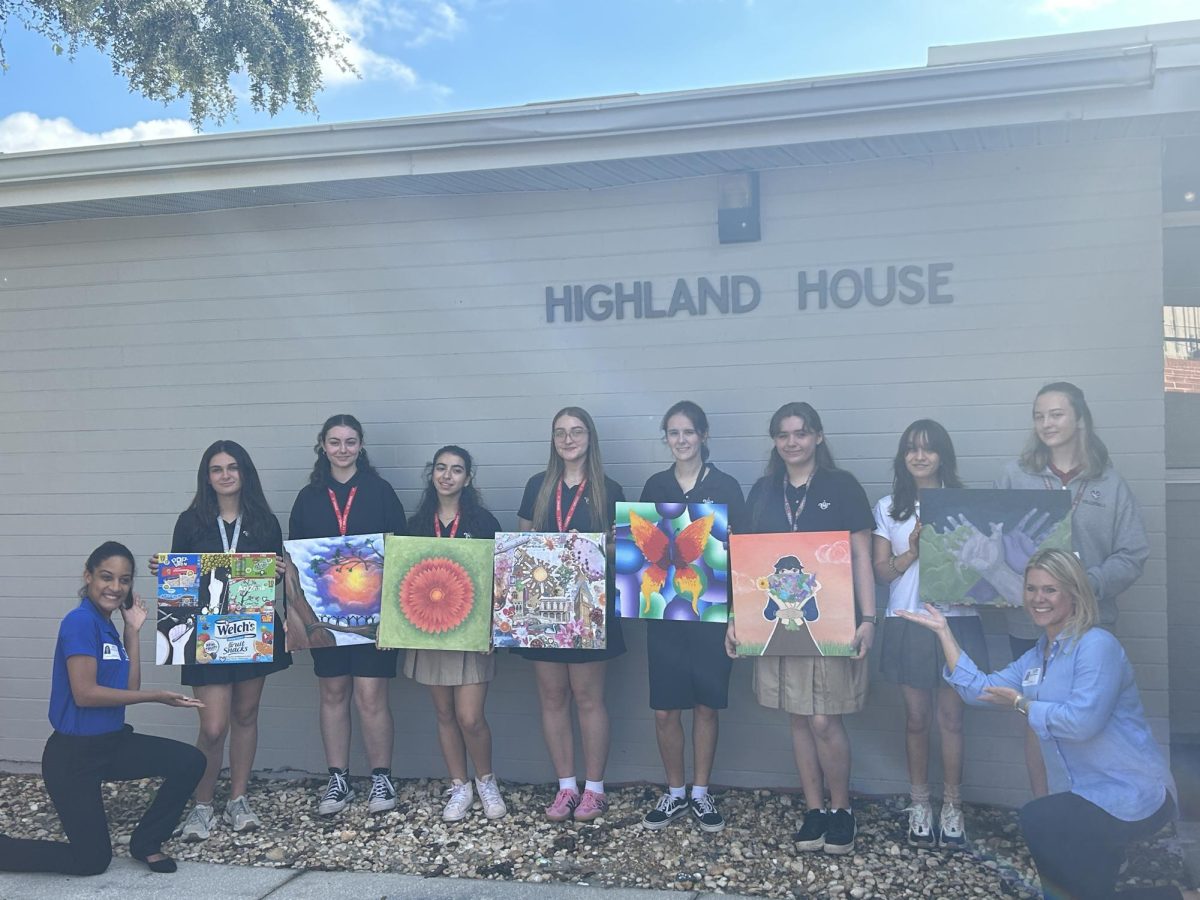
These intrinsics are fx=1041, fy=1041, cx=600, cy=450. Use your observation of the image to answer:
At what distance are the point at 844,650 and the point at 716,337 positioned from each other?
1806 millimetres

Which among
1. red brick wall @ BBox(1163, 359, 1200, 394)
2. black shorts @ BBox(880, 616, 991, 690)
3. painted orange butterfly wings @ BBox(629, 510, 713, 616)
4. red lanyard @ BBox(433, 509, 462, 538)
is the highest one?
red brick wall @ BBox(1163, 359, 1200, 394)

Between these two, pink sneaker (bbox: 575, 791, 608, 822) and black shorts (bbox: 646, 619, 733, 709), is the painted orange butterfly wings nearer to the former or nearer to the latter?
black shorts (bbox: 646, 619, 733, 709)

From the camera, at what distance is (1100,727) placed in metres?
3.53

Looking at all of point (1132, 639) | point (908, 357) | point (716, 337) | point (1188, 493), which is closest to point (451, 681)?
point (716, 337)

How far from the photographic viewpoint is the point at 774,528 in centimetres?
469

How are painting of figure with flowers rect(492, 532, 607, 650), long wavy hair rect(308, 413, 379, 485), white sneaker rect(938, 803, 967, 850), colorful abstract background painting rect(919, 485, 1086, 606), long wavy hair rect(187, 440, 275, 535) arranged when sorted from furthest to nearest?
long wavy hair rect(308, 413, 379, 485), long wavy hair rect(187, 440, 275, 535), painting of figure with flowers rect(492, 532, 607, 650), white sneaker rect(938, 803, 967, 850), colorful abstract background painting rect(919, 485, 1086, 606)

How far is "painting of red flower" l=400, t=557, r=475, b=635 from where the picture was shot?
497 centimetres

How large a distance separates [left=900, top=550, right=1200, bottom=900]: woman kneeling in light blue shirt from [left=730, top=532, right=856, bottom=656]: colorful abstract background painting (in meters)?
0.82

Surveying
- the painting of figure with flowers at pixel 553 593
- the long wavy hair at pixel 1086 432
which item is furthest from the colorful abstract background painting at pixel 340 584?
the long wavy hair at pixel 1086 432

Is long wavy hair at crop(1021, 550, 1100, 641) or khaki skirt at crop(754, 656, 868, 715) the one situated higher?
long wavy hair at crop(1021, 550, 1100, 641)

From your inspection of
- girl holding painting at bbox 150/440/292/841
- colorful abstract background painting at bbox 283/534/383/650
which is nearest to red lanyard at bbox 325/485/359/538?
colorful abstract background painting at bbox 283/534/383/650

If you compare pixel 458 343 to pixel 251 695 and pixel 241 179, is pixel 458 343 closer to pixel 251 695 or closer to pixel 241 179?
pixel 241 179

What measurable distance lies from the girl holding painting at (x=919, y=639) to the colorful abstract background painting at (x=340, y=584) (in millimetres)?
2403

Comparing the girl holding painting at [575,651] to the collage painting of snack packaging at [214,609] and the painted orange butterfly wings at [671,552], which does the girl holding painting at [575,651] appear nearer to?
the painted orange butterfly wings at [671,552]
